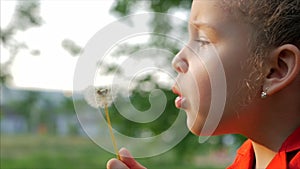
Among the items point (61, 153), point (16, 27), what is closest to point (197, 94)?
point (16, 27)

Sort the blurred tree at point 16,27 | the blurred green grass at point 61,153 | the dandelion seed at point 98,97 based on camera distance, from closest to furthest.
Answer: the dandelion seed at point 98,97, the blurred tree at point 16,27, the blurred green grass at point 61,153

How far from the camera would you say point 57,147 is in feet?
8.86

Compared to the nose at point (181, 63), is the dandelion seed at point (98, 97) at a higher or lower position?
lower

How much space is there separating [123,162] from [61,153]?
212 centimetres

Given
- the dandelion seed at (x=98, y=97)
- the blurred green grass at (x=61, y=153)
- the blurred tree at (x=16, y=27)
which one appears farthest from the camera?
the blurred green grass at (x=61, y=153)

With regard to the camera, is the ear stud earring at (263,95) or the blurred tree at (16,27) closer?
the ear stud earring at (263,95)

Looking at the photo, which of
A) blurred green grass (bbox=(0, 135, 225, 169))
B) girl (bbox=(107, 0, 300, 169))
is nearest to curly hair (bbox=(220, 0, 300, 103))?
girl (bbox=(107, 0, 300, 169))

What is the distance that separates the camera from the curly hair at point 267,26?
57 centimetres

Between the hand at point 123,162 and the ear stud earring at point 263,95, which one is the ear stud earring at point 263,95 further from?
the hand at point 123,162

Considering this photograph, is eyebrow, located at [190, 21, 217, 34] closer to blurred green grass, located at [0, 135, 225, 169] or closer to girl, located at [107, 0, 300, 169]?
girl, located at [107, 0, 300, 169]

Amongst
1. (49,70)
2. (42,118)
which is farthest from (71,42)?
(42,118)

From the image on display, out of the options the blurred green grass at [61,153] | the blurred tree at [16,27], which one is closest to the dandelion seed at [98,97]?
the blurred tree at [16,27]

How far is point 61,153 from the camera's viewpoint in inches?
104

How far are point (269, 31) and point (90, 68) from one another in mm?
182
